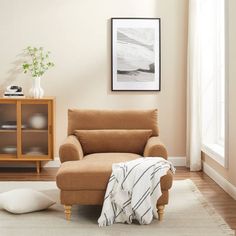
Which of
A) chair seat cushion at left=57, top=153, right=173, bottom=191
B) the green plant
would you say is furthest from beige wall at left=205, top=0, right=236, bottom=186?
the green plant

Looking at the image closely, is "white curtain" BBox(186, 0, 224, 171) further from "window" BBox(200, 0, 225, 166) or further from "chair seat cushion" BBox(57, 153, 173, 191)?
"chair seat cushion" BBox(57, 153, 173, 191)

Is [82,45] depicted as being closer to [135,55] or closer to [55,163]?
[135,55]

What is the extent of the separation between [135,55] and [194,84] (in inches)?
32.6

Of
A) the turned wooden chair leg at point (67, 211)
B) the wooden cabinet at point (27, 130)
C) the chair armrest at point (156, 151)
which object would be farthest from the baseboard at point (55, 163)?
the turned wooden chair leg at point (67, 211)

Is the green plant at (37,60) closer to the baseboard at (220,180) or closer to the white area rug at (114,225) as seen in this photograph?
the baseboard at (220,180)

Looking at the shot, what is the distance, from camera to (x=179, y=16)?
6770mm

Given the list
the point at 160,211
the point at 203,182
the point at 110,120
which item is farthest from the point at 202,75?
the point at 160,211

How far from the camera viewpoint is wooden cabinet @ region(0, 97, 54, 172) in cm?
645

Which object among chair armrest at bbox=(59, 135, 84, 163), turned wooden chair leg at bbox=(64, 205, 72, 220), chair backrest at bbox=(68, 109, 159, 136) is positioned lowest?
turned wooden chair leg at bbox=(64, 205, 72, 220)

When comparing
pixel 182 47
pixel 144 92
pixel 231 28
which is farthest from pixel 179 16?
pixel 231 28

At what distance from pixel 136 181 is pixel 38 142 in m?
2.78

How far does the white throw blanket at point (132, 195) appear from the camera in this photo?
4.09 meters

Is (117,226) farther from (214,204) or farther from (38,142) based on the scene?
(38,142)

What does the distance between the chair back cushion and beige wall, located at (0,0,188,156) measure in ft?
5.24
